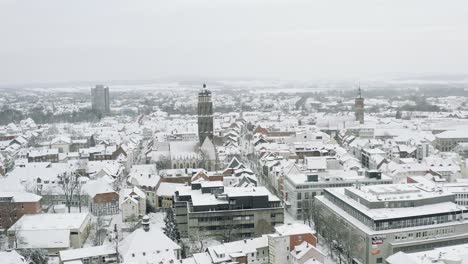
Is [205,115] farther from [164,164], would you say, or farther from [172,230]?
[172,230]

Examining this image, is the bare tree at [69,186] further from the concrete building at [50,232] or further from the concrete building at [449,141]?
the concrete building at [449,141]

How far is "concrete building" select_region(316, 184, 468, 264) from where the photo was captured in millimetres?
36062

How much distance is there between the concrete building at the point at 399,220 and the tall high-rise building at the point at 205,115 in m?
34.5

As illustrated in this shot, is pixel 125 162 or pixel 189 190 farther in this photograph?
pixel 125 162

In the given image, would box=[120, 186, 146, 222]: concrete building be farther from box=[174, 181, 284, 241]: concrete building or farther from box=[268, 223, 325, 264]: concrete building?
box=[268, 223, 325, 264]: concrete building

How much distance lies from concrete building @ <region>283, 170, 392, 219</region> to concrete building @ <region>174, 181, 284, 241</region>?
606 centimetres

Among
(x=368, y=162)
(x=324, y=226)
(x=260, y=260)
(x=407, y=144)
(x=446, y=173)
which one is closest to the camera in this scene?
(x=260, y=260)

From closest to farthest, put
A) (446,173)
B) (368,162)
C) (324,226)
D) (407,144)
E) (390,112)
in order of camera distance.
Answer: (324,226), (446,173), (368,162), (407,144), (390,112)

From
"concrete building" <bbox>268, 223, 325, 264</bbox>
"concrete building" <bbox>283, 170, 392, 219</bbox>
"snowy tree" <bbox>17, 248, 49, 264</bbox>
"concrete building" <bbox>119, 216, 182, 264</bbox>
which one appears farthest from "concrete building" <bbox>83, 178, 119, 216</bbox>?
"concrete building" <bbox>268, 223, 325, 264</bbox>

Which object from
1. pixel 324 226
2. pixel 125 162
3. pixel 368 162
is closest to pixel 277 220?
pixel 324 226

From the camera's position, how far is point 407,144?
78.6m

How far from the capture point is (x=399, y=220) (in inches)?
1452

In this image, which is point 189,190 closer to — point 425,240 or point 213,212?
point 213,212

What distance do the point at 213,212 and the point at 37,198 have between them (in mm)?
17976
